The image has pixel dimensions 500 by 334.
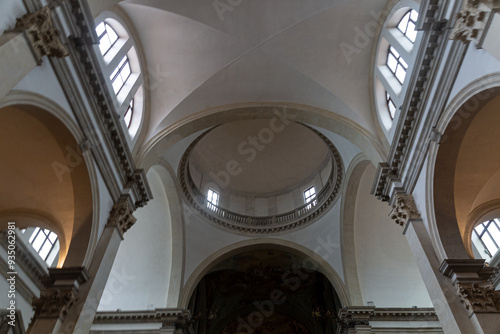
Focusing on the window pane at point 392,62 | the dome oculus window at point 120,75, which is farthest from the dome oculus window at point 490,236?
the dome oculus window at point 120,75

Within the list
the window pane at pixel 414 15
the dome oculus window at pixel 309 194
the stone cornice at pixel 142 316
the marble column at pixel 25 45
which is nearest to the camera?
the marble column at pixel 25 45

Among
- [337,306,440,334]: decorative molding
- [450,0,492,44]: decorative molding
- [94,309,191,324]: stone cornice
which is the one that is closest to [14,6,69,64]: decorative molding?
[450,0,492,44]: decorative molding

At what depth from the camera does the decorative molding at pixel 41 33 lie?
220 inches

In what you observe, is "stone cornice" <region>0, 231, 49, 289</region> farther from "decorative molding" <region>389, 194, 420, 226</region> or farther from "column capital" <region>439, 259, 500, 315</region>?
"column capital" <region>439, 259, 500, 315</region>

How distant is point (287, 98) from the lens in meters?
12.5

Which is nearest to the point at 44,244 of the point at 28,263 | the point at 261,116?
the point at 28,263

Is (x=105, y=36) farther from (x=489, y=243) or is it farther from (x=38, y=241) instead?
(x=489, y=243)

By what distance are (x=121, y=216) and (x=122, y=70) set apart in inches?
166

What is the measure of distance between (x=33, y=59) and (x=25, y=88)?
52cm

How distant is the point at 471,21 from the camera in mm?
5941

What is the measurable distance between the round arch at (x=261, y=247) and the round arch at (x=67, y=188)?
8.10m

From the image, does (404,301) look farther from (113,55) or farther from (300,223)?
(113,55)

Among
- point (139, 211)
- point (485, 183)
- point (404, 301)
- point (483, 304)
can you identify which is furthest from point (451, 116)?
point (139, 211)

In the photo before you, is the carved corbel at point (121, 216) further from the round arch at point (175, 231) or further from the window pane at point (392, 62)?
the window pane at point (392, 62)
